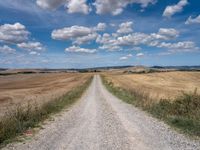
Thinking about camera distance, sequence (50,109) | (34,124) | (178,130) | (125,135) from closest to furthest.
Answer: (125,135) < (178,130) < (34,124) < (50,109)

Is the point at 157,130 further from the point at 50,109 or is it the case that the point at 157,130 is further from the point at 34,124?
the point at 50,109

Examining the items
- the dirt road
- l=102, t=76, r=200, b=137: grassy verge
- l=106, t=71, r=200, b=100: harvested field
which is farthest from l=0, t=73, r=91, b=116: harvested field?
l=106, t=71, r=200, b=100: harvested field

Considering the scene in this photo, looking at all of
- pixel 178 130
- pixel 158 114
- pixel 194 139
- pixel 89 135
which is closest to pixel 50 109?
pixel 158 114

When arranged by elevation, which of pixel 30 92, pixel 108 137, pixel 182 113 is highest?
pixel 108 137

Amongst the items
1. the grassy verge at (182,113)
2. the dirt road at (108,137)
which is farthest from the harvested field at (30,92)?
the grassy verge at (182,113)

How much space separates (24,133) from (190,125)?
22.2ft

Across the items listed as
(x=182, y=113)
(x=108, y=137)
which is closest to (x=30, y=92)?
(x=182, y=113)

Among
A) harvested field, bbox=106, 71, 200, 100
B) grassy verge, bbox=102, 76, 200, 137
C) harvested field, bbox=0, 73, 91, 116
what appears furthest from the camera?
harvested field, bbox=106, 71, 200, 100

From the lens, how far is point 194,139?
10445mm

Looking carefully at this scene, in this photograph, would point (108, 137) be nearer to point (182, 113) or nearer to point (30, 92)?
point (182, 113)

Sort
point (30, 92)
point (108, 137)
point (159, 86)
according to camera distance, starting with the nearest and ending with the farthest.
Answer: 1. point (108, 137)
2. point (30, 92)
3. point (159, 86)

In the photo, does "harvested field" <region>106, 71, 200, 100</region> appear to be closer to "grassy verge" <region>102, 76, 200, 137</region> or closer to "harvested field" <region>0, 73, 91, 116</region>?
"grassy verge" <region>102, 76, 200, 137</region>

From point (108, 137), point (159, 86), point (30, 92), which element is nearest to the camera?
point (108, 137)

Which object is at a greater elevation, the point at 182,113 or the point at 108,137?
the point at 108,137
